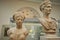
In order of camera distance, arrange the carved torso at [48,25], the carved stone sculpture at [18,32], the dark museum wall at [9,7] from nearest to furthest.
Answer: the carved stone sculpture at [18,32], the carved torso at [48,25], the dark museum wall at [9,7]

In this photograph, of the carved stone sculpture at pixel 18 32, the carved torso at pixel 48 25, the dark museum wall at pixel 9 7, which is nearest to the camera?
the carved stone sculpture at pixel 18 32

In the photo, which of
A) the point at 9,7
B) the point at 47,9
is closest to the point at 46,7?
the point at 47,9

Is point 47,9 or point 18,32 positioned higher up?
point 47,9

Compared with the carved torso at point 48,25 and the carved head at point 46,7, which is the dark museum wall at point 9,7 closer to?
the carved head at point 46,7

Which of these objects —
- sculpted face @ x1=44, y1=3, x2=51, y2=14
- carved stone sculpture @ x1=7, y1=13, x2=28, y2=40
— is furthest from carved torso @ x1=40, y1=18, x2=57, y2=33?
carved stone sculpture @ x1=7, y1=13, x2=28, y2=40

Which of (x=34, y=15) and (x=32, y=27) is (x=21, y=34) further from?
(x=34, y=15)

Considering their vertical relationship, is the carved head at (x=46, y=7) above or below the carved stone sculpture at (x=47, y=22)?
above

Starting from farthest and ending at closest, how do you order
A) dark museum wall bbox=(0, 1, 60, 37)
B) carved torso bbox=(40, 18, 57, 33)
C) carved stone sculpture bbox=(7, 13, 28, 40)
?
dark museum wall bbox=(0, 1, 60, 37) → carved torso bbox=(40, 18, 57, 33) → carved stone sculpture bbox=(7, 13, 28, 40)

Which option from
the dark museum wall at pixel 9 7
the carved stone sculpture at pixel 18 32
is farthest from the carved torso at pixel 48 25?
the dark museum wall at pixel 9 7

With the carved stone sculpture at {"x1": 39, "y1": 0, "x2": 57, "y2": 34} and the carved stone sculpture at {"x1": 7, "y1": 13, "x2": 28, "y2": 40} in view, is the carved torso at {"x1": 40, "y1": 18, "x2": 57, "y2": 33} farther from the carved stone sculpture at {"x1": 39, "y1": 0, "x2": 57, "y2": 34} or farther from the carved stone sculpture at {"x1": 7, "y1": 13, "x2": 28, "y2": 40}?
the carved stone sculpture at {"x1": 7, "y1": 13, "x2": 28, "y2": 40}

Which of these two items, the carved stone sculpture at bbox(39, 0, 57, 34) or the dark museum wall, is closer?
the carved stone sculpture at bbox(39, 0, 57, 34)

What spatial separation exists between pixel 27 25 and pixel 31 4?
322 cm

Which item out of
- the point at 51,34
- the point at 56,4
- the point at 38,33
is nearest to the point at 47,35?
the point at 51,34

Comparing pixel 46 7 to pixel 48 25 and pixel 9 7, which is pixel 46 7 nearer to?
pixel 48 25
